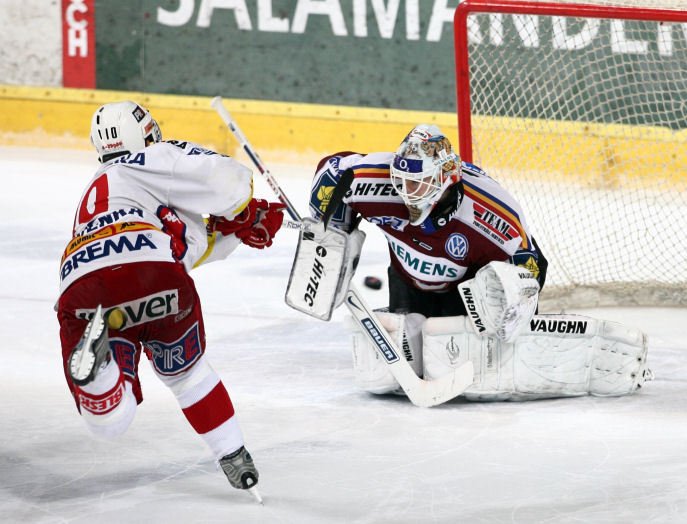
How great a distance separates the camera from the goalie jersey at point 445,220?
12.0 feet

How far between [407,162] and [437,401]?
2.21ft

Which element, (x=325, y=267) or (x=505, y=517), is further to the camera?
(x=325, y=267)

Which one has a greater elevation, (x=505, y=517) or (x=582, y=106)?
(x=582, y=106)

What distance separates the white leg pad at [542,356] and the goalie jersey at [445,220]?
0.56 feet

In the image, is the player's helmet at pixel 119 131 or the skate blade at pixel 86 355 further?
the player's helmet at pixel 119 131

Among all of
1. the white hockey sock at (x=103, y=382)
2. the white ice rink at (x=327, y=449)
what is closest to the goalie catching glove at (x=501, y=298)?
the white ice rink at (x=327, y=449)

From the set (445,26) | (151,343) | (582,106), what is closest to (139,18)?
(445,26)

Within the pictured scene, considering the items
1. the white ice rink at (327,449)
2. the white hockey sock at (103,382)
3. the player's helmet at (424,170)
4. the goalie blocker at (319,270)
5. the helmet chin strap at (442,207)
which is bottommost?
the white ice rink at (327,449)

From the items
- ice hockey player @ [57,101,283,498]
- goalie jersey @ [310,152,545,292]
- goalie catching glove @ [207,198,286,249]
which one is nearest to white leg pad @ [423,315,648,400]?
goalie jersey @ [310,152,545,292]

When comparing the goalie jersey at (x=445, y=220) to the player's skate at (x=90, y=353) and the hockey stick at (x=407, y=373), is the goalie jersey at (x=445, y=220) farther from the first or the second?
the player's skate at (x=90, y=353)

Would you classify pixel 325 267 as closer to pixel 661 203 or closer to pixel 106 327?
pixel 106 327

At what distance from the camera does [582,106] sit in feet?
21.6

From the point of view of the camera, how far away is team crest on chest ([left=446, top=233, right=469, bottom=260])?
3689mm

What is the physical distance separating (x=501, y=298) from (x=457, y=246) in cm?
26
